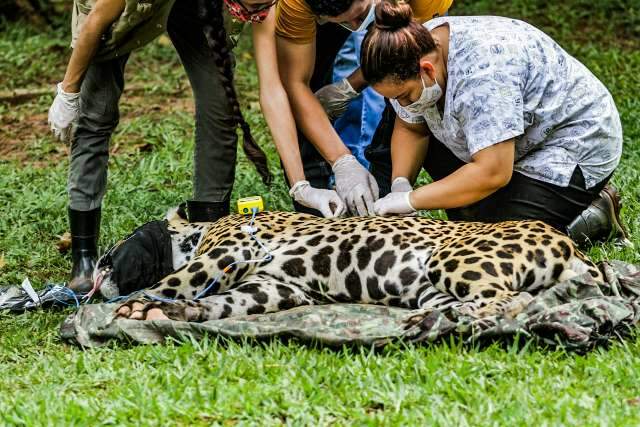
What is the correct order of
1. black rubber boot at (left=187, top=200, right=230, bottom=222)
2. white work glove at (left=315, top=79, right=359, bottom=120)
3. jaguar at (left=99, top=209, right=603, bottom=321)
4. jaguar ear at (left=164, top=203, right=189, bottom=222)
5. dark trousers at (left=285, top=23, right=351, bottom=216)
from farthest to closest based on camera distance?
dark trousers at (left=285, top=23, right=351, bottom=216)
white work glove at (left=315, top=79, right=359, bottom=120)
black rubber boot at (left=187, top=200, right=230, bottom=222)
jaguar ear at (left=164, top=203, right=189, bottom=222)
jaguar at (left=99, top=209, right=603, bottom=321)

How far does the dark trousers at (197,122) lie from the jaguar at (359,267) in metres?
0.62

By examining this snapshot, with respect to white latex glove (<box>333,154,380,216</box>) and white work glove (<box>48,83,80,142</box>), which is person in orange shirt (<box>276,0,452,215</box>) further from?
white work glove (<box>48,83,80,142</box>)

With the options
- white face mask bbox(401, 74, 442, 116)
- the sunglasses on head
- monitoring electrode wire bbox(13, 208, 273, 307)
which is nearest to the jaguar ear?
monitoring electrode wire bbox(13, 208, 273, 307)

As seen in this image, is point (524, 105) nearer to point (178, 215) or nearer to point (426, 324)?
point (426, 324)

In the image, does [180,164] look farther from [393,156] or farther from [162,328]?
[162,328]

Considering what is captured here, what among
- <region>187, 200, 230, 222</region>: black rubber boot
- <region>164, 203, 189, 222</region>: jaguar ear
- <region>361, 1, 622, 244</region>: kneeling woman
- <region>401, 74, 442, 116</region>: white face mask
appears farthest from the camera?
<region>187, 200, 230, 222</region>: black rubber boot

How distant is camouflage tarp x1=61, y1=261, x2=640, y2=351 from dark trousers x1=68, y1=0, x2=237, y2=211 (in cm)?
121

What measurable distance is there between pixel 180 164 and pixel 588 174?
369 cm

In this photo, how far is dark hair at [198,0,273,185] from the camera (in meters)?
5.66

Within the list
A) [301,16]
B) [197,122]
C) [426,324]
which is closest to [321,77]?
[301,16]

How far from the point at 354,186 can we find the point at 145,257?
3.91ft

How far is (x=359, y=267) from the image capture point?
535 cm

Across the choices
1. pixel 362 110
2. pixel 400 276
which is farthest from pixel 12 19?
pixel 400 276

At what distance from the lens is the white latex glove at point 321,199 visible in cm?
592
